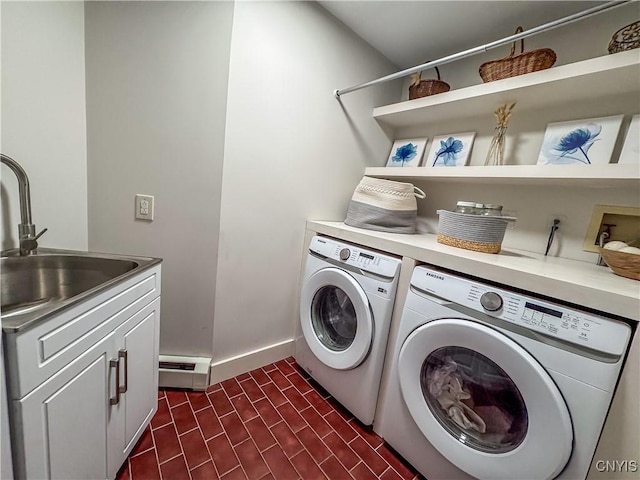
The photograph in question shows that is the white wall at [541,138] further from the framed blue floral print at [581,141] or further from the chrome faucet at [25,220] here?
the chrome faucet at [25,220]

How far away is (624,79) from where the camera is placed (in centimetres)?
101

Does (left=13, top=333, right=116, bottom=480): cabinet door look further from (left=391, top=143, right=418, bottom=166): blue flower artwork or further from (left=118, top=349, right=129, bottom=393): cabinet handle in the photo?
(left=391, top=143, right=418, bottom=166): blue flower artwork

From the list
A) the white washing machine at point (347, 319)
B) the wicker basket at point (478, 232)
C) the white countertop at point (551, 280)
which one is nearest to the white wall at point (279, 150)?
the white washing machine at point (347, 319)

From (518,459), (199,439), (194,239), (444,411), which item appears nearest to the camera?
(518,459)

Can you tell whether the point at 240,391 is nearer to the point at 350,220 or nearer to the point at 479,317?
the point at 350,220

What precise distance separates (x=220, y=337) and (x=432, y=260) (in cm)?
123

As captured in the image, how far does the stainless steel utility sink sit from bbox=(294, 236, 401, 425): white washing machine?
815mm

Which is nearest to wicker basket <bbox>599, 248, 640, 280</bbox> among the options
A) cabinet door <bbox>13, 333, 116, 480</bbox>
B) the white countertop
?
the white countertop

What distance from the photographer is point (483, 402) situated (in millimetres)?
913

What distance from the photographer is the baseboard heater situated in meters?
1.34

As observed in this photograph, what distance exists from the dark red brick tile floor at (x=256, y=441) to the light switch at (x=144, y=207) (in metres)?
0.96

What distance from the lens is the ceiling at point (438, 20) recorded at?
4.11 feet

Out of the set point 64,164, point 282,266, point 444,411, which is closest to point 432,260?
point 444,411

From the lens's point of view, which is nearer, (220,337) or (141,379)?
(141,379)
